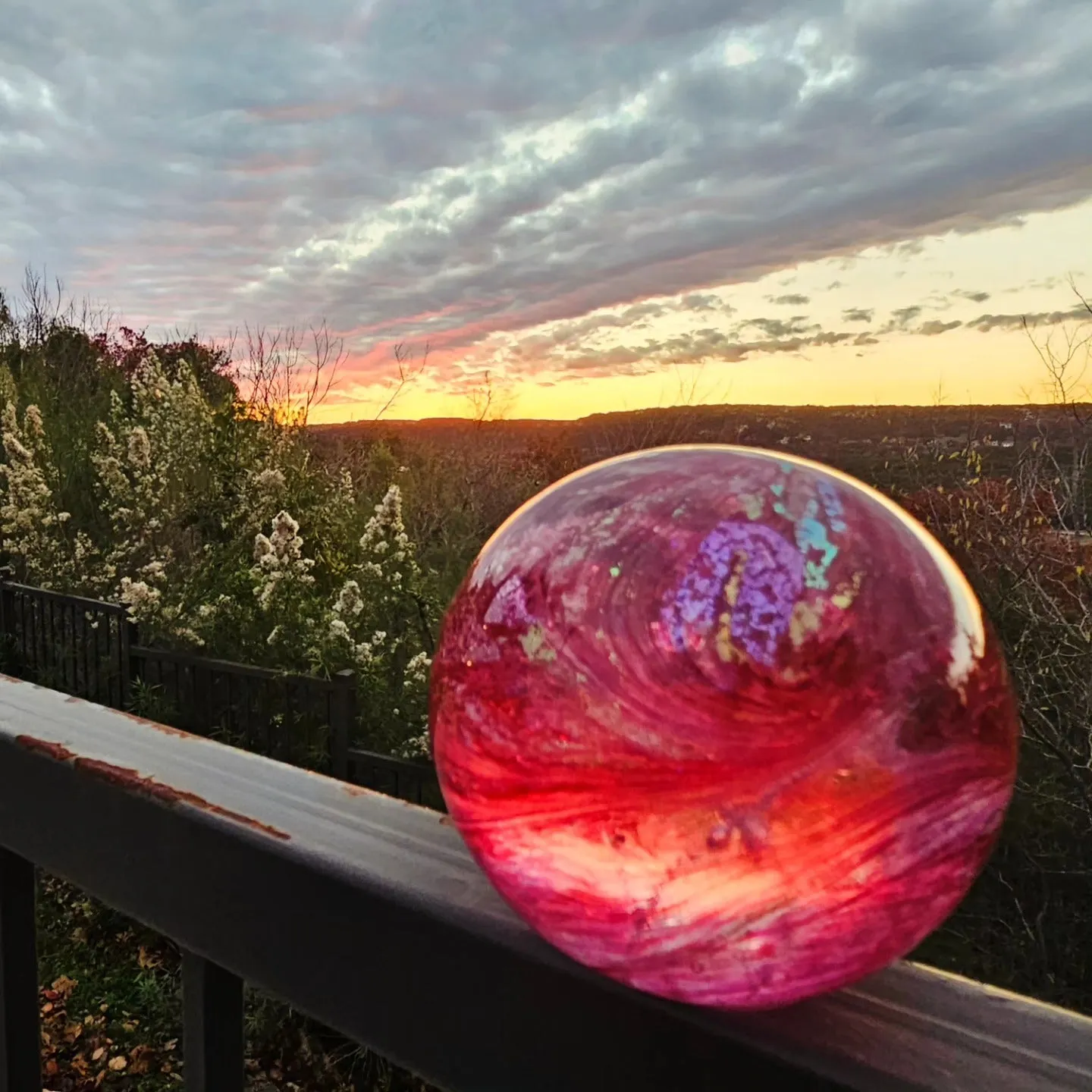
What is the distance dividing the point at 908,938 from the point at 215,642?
14.3 ft

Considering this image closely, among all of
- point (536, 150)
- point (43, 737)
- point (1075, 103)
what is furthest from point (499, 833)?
point (536, 150)

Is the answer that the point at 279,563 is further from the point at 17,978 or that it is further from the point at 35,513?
the point at 17,978

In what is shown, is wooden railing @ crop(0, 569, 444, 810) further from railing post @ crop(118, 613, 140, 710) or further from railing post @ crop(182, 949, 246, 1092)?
railing post @ crop(182, 949, 246, 1092)

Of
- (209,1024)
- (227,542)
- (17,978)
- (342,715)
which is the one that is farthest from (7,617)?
(209,1024)

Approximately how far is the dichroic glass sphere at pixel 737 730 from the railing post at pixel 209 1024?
0.43m

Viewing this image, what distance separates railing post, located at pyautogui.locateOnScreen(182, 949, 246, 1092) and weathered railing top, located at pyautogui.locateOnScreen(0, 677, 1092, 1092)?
48 mm

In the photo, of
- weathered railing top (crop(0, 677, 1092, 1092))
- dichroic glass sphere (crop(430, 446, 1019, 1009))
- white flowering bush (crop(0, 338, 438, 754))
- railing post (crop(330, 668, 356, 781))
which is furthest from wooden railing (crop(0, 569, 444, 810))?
dichroic glass sphere (crop(430, 446, 1019, 1009))

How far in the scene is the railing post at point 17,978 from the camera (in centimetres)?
94

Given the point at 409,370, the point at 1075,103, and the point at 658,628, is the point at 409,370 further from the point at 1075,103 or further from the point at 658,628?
the point at 658,628

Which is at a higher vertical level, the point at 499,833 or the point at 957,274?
the point at 957,274

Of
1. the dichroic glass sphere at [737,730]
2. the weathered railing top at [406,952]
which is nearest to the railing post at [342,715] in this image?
the weathered railing top at [406,952]

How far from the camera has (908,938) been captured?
45cm

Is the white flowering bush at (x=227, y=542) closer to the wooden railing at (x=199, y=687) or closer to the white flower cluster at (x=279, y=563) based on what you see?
the white flower cluster at (x=279, y=563)

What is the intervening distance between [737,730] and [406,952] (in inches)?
13.5
